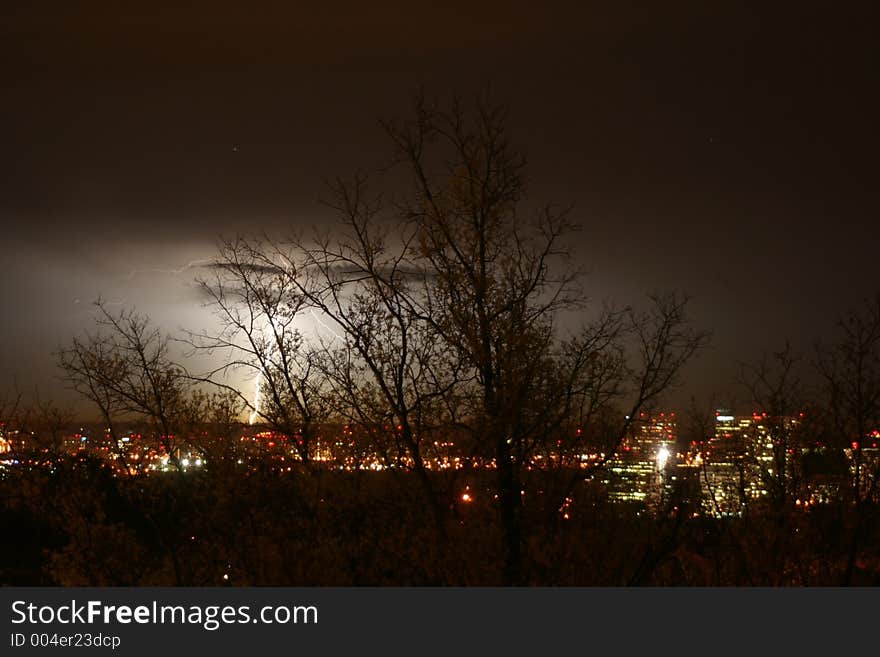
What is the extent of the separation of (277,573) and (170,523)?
4.15 meters

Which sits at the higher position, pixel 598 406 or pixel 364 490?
pixel 598 406

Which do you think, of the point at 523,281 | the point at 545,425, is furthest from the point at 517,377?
the point at 523,281

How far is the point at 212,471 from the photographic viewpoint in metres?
14.0

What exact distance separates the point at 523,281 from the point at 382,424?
10.6ft

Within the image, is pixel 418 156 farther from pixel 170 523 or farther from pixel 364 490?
pixel 170 523

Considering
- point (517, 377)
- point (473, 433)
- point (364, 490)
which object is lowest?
Answer: point (364, 490)

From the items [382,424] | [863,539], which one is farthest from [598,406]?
[863,539]

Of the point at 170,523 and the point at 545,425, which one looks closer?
the point at 545,425
